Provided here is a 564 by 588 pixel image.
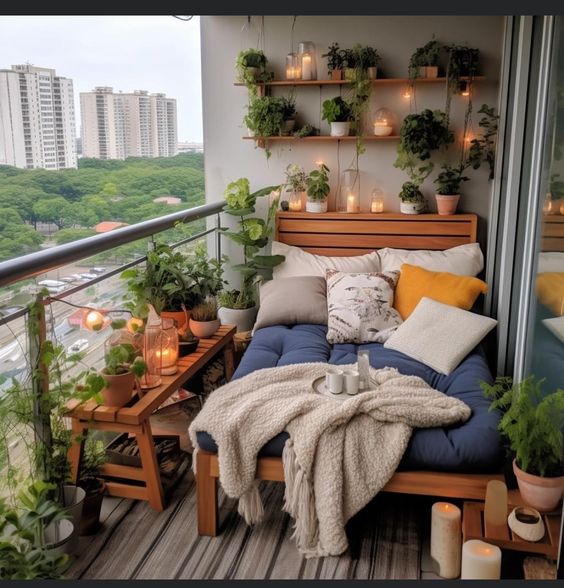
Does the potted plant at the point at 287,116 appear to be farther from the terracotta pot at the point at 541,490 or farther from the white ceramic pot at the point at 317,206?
the terracotta pot at the point at 541,490

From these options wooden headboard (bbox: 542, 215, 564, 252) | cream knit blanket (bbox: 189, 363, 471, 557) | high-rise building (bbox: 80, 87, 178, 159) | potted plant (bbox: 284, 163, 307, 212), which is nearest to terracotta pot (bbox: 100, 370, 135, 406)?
cream knit blanket (bbox: 189, 363, 471, 557)

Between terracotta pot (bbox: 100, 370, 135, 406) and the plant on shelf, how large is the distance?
1.67 metres

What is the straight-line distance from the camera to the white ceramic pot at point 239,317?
4031mm

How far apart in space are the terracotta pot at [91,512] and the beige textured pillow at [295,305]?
141 cm

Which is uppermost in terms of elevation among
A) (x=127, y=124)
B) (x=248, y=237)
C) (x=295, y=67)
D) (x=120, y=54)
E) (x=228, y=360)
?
(x=120, y=54)

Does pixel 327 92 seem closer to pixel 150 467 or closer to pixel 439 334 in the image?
pixel 439 334

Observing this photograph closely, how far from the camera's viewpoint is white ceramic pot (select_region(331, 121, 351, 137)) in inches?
160

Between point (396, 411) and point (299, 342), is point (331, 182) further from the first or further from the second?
point (396, 411)

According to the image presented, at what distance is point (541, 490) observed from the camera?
6.29ft

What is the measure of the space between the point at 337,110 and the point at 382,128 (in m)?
0.32

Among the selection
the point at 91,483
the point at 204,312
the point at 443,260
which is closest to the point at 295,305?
the point at 204,312

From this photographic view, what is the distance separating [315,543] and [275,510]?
12.0 inches

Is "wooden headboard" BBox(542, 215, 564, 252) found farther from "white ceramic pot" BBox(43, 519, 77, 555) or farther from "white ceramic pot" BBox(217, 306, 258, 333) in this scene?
"white ceramic pot" BBox(217, 306, 258, 333)

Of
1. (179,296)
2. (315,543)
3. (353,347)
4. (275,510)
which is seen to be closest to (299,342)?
(353,347)
